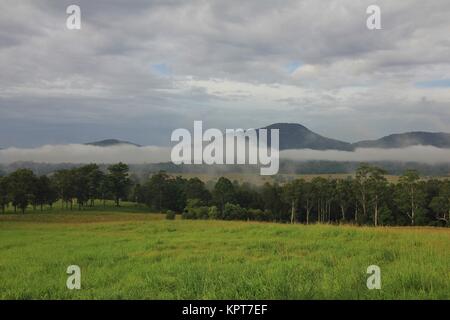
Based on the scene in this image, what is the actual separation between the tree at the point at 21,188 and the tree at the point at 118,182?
18025 millimetres

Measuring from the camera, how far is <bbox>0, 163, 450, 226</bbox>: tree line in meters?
96.2

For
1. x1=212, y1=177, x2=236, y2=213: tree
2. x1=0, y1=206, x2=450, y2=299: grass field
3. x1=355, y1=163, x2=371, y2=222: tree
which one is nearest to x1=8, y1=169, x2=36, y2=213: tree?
x1=212, y1=177, x2=236, y2=213: tree

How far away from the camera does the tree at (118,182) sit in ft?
363

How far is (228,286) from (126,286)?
10.2 feet

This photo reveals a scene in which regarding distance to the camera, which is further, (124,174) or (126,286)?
(124,174)

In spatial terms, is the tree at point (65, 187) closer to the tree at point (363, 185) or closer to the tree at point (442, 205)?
the tree at point (363, 185)

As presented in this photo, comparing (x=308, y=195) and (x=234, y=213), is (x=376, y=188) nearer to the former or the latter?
(x=308, y=195)

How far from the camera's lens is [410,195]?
9706cm

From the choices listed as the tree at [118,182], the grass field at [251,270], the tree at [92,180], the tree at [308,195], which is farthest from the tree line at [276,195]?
the grass field at [251,270]

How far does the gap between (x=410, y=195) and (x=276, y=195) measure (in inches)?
1177

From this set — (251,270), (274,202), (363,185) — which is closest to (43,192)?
(274,202)

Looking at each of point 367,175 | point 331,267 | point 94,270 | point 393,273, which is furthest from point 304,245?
point 367,175
